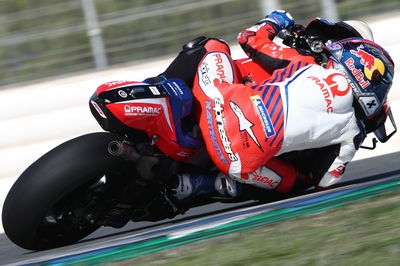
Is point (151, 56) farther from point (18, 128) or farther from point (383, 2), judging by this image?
point (383, 2)

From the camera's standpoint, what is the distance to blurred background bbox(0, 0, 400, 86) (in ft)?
21.8

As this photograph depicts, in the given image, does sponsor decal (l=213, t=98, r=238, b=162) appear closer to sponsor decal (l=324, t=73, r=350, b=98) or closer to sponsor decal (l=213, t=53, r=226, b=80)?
sponsor decal (l=213, t=53, r=226, b=80)

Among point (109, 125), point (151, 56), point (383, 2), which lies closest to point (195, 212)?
point (109, 125)

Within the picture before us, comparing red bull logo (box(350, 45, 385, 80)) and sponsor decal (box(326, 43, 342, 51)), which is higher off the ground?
sponsor decal (box(326, 43, 342, 51))

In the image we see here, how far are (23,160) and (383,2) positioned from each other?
343 centimetres

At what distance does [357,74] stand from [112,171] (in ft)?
4.91

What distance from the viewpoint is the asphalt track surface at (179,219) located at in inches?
160

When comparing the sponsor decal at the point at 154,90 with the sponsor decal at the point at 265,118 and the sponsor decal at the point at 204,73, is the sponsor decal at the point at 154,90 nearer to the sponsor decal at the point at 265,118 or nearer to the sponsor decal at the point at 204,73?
the sponsor decal at the point at 204,73

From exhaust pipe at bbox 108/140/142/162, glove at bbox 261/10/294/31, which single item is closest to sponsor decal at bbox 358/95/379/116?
glove at bbox 261/10/294/31

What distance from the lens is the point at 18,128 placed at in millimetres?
6012

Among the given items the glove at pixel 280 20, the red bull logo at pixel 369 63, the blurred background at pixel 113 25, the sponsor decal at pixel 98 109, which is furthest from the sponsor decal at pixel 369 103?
the blurred background at pixel 113 25

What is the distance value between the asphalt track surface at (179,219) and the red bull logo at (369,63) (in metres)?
0.84

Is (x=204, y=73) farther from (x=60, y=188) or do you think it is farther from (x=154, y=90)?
(x=60, y=188)

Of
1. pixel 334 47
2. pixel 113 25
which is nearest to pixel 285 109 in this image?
pixel 334 47
